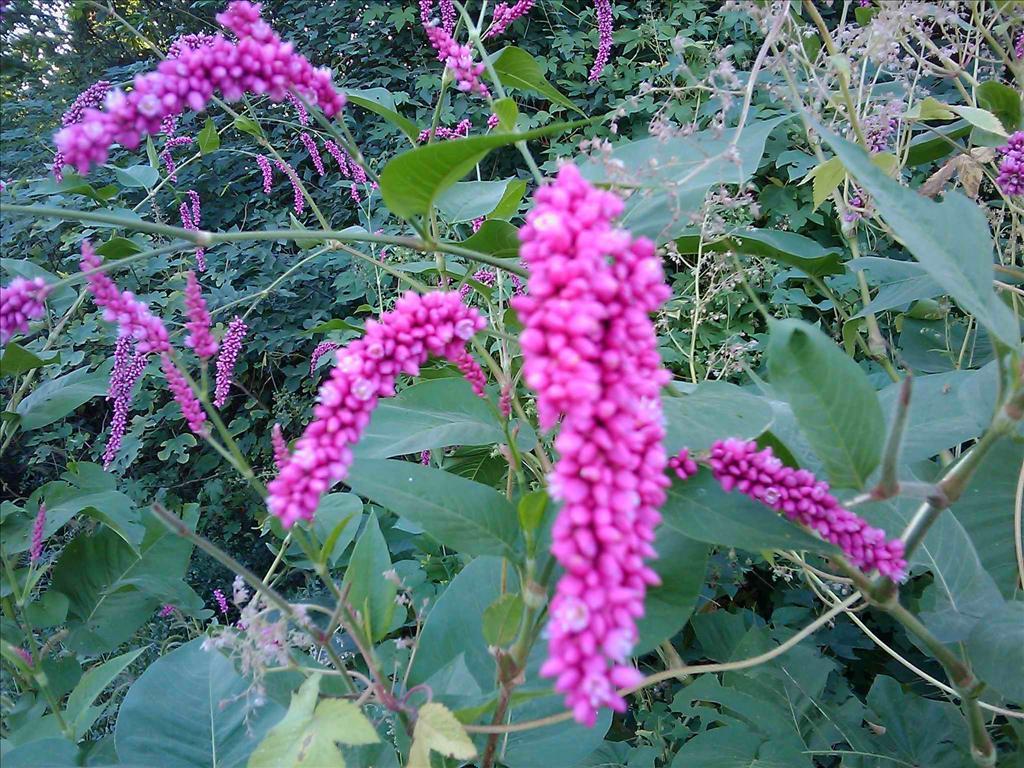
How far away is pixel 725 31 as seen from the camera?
12.1ft

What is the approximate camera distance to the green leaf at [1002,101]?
123 cm

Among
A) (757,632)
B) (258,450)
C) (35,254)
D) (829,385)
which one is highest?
(829,385)

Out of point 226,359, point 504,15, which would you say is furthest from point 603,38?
point 226,359

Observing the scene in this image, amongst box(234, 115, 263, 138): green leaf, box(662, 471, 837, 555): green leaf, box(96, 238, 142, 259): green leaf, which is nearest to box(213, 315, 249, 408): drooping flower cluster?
box(96, 238, 142, 259): green leaf

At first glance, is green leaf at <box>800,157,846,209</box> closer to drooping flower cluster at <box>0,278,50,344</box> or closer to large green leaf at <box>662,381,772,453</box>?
large green leaf at <box>662,381,772,453</box>

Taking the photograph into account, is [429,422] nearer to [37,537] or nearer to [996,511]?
[37,537]

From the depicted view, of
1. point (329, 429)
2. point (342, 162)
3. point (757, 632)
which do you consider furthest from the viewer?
point (342, 162)

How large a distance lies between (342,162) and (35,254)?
66.2 inches

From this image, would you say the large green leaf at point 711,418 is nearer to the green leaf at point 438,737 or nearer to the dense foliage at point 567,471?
the dense foliage at point 567,471

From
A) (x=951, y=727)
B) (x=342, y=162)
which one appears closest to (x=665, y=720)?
(x=951, y=727)

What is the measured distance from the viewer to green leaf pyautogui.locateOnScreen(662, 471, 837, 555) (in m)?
0.59

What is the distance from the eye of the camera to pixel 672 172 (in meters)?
0.84

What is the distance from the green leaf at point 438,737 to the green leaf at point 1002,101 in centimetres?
127

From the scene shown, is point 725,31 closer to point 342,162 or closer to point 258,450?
point 342,162
